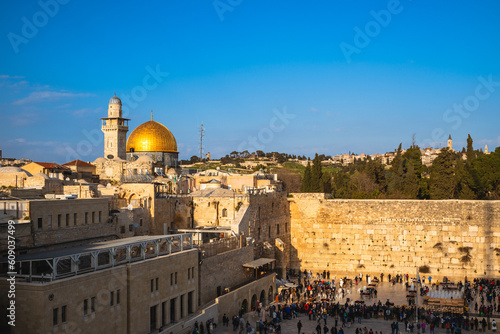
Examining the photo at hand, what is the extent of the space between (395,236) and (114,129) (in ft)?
93.0

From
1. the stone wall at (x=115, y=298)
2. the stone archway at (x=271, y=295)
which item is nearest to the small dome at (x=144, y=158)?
the stone archway at (x=271, y=295)

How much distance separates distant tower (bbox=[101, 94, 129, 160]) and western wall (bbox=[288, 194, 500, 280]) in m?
20.2

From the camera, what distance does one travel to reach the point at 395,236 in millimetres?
34094

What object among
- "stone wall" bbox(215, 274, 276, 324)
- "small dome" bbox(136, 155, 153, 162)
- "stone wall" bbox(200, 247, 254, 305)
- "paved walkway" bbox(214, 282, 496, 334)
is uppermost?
"small dome" bbox(136, 155, 153, 162)

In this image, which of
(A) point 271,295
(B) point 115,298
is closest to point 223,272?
(A) point 271,295

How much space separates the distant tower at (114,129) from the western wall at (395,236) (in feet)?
66.4

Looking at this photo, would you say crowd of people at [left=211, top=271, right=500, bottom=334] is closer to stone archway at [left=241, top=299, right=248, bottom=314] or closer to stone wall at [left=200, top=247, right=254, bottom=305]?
stone archway at [left=241, top=299, right=248, bottom=314]

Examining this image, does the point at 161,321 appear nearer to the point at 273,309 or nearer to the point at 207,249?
the point at 207,249

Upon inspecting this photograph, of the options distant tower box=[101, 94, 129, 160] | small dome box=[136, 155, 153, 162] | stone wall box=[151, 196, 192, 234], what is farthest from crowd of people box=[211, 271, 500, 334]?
distant tower box=[101, 94, 129, 160]

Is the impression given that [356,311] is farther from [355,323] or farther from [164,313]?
[164,313]

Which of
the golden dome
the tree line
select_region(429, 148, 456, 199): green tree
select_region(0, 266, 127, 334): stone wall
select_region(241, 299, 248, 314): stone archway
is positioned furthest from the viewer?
the golden dome

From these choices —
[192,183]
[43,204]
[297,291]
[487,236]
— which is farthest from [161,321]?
[487,236]

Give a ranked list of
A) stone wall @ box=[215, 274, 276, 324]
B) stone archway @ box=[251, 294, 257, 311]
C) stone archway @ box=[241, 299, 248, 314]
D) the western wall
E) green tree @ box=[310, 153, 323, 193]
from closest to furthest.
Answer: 1. stone wall @ box=[215, 274, 276, 324]
2. stone archway @ box=[241, 299, 248, 314]
3. stone archway @ box=[251, 294, 257, 311]
4. the western wall
5. green tree @ box=[310, 153, 323, 193]

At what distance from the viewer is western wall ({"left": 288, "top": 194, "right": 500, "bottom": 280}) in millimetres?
32531
